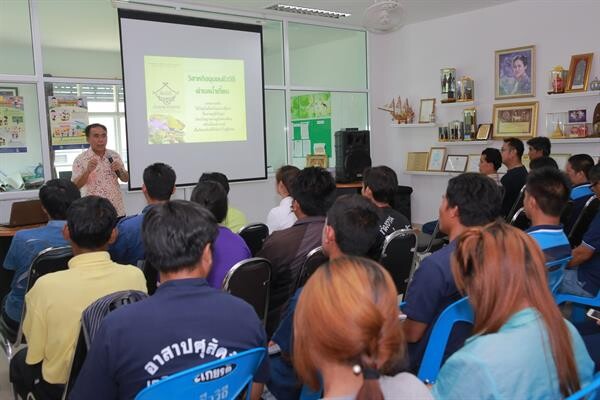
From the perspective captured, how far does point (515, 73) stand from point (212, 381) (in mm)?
6350

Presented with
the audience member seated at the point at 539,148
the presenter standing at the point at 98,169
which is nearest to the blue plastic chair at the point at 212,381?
the presenter standing at the point at 98,169

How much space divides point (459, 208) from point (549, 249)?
418 mm

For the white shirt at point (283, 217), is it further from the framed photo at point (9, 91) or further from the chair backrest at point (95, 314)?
the framed photo at point (9, 91)

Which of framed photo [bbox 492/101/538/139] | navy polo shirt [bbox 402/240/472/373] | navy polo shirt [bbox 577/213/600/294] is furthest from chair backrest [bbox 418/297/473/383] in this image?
framed photo [bbox 492/101/538/139]

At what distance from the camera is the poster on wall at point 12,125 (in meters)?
5.21

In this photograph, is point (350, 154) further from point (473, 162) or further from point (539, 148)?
point (539, 148)

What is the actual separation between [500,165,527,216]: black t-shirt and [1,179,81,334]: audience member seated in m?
3.74

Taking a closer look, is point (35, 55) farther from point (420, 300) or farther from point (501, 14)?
point (501, 14)

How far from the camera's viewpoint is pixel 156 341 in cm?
132

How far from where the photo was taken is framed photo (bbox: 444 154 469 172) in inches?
280

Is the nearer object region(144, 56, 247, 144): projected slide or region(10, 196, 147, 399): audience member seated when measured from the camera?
region(10, 196, 147, 399): audience member seated

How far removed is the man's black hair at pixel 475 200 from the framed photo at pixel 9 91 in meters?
4.70

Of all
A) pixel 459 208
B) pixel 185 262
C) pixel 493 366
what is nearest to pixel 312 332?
pixel 493 366

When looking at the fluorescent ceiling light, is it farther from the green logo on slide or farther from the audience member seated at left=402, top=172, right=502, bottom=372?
the audience member seated at left=402, top=172, right=502, bottom=372
